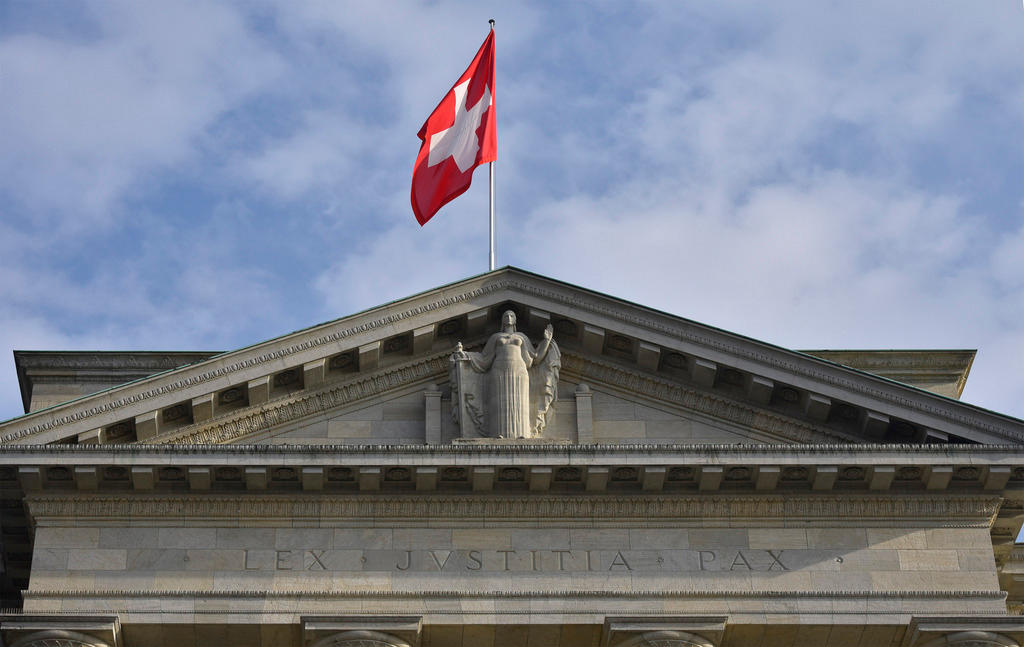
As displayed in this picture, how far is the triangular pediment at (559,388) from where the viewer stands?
41.2m

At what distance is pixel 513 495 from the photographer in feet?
133

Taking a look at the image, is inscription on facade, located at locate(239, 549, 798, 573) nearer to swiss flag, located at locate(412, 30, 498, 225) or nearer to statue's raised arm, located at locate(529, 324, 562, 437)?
statue's raised arm, located at locate(529, 324, 562, 437)

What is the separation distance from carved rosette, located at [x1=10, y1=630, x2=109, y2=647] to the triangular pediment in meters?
4.21

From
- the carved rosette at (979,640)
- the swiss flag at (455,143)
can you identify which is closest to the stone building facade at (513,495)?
the carved rosette at (979,640)

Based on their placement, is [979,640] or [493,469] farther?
[493,469]

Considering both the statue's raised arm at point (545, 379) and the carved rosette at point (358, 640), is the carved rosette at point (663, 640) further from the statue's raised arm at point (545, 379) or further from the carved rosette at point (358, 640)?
the statue's raised arm at point (545, 379)

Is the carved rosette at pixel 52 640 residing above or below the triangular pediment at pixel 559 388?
below

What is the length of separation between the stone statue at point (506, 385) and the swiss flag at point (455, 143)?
6.08 m

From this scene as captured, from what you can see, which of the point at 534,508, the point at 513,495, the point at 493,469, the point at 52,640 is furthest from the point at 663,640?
the point at 52,640

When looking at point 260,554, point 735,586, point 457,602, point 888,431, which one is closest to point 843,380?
point 888,431

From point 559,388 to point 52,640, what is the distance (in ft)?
35.3

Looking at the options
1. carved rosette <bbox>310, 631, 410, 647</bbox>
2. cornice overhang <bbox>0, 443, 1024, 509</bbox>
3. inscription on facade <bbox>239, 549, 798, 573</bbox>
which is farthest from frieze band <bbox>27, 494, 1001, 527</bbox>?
carved rosette <bbox>310, 631, 410, 647</bbox>

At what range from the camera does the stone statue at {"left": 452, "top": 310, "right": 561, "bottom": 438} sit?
135 feet

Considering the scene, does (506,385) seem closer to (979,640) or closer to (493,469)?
(493,469)
